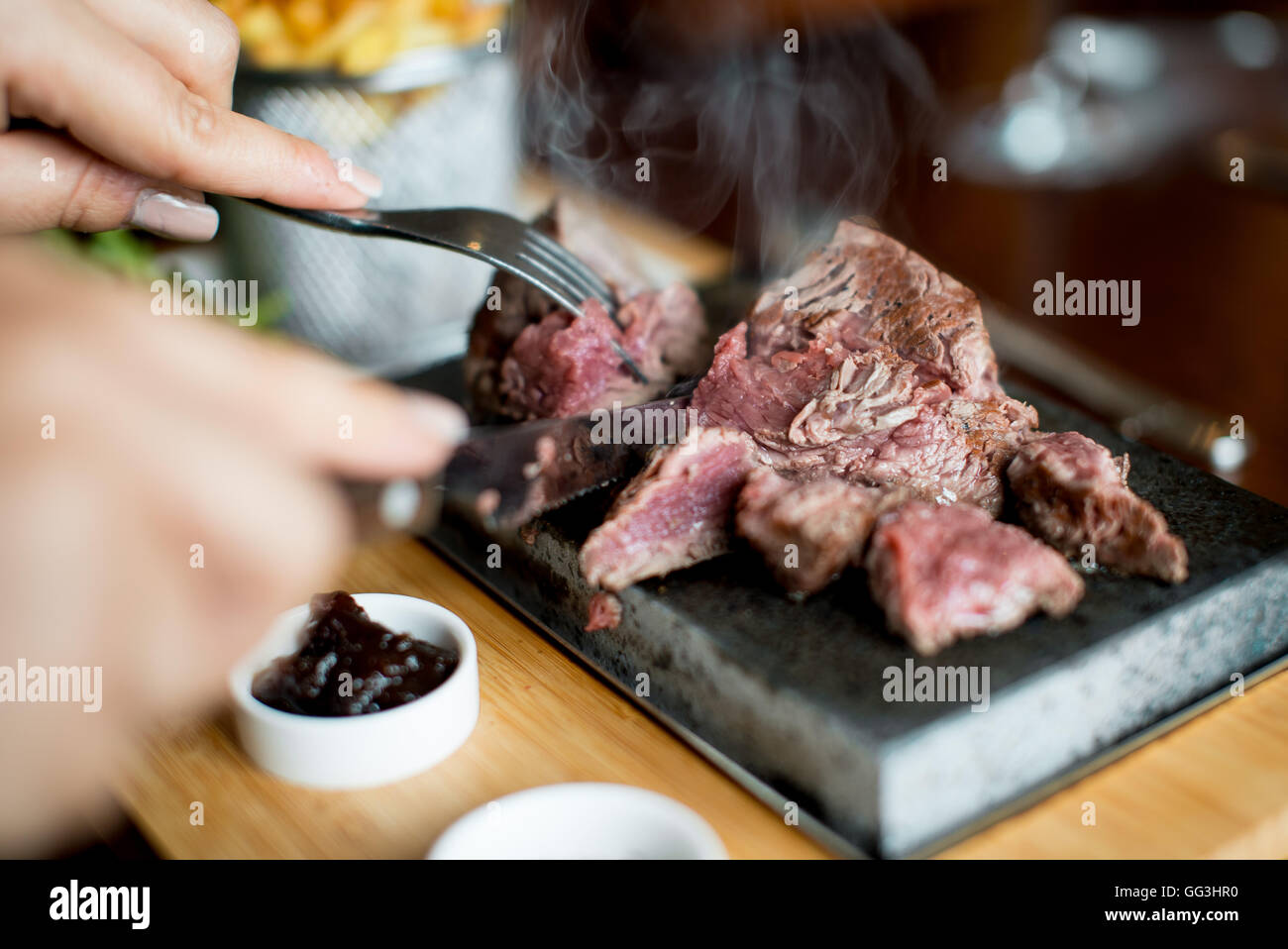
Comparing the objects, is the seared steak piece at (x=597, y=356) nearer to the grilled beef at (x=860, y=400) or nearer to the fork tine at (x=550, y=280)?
the fork tine at (x=550, y=280)

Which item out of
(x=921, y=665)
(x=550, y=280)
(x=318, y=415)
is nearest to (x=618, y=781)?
(x=921, y=665)

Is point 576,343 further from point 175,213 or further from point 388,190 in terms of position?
point 388,190

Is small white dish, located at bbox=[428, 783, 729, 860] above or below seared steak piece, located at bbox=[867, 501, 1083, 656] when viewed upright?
below

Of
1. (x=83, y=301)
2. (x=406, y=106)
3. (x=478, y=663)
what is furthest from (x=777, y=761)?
(x=406, y=106)

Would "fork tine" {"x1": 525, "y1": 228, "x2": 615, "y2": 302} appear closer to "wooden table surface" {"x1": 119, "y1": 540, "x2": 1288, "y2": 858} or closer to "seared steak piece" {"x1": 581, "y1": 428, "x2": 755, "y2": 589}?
"seared steak piece" {"x1": 581, "y1": 428, "x2": 755, "y2": 589}

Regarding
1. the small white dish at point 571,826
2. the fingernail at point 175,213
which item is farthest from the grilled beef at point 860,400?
the fingernail at point 175,213

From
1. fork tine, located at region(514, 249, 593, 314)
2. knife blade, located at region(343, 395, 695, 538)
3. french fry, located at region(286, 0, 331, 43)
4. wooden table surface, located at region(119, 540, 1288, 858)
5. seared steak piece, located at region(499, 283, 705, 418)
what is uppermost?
french fry, located at region(286, 0, 331, 43)

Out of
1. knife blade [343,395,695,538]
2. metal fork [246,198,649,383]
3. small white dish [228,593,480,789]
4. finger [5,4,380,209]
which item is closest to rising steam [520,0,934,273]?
metal fork [246,198,649,383]
